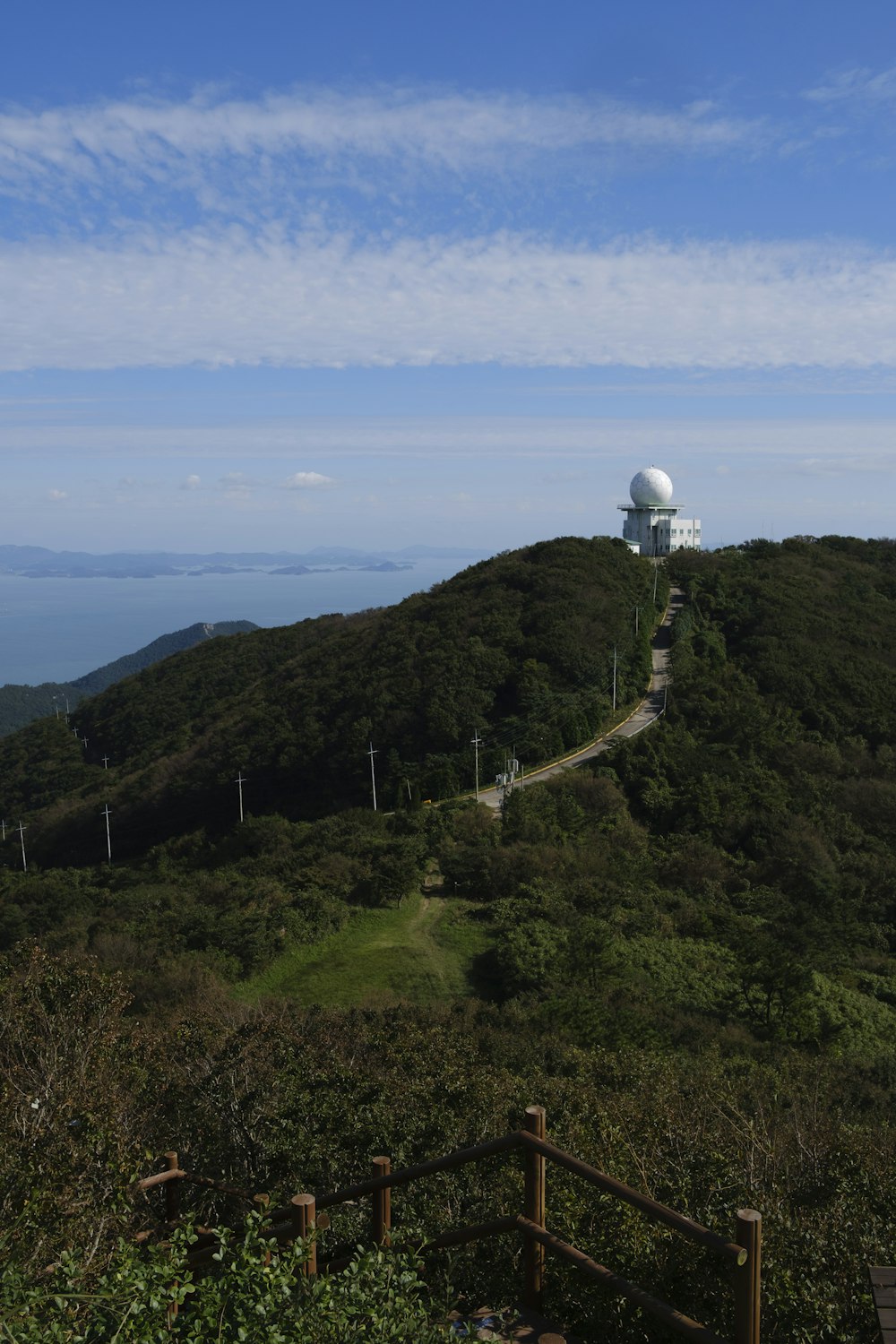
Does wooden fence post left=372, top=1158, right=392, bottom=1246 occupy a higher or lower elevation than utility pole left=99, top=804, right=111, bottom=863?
higher

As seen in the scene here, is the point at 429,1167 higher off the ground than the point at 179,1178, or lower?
higher

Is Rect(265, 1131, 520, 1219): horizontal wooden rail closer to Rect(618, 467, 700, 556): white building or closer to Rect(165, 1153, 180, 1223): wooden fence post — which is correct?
Rect(165, 1153, 180, 1223): wooden fence post

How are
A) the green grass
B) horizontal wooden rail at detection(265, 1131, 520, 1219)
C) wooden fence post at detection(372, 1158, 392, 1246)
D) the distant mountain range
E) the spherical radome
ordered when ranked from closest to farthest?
horizontal wooden rail at detection(265, 1131, 520, 1219) → wooden fence post at detection(372, 1158, 392, 1246) → the green grass → the spherical radome → the distant mountain range

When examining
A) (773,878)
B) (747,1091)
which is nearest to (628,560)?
(773,878)

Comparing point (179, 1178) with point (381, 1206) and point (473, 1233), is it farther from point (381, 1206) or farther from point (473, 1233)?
point (473, 1233)

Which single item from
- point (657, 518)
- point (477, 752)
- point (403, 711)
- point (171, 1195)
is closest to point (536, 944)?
point (477, 752)

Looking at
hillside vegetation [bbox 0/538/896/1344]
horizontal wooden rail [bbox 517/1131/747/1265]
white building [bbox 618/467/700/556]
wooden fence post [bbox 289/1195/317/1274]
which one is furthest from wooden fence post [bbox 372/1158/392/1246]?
white building [bbox 618/467/700/556]
